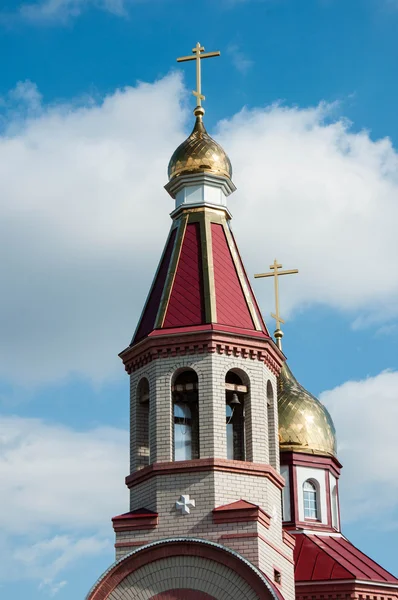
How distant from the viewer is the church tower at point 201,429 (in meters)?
19.9

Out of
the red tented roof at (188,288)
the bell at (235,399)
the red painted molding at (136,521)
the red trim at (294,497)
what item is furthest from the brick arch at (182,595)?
the red trim at (294,497)

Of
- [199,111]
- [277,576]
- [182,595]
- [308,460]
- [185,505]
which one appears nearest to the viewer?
[182,595]

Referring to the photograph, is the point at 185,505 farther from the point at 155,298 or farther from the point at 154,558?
the point at 155,298

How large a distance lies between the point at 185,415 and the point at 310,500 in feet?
23.0

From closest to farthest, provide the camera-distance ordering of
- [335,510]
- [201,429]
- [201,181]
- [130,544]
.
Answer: [130,544] → [201,429] → [201,181] → [335,510]

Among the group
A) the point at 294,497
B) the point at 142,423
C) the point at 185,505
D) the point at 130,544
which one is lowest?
the point at 130,544

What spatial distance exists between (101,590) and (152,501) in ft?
5.30

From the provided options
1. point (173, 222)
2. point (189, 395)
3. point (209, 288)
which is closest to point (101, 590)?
point (189, 395)

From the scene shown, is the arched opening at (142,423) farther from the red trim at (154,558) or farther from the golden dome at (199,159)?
the golden dome at (199,159)

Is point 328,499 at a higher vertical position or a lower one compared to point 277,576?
higher

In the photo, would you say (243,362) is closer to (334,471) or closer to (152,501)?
(152,501)

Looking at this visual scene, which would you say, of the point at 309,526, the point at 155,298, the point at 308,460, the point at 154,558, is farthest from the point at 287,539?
the point at 308,460

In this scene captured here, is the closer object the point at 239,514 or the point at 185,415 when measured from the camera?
the point at 239,514

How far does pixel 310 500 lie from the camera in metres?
28.0
